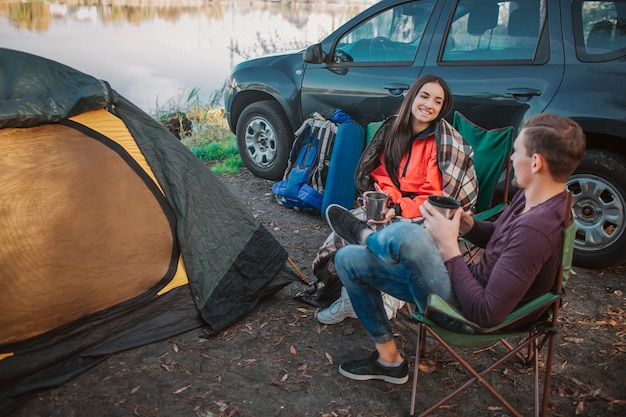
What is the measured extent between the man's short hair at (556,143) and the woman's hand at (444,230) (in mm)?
348

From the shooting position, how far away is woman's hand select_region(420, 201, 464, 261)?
1.89 metres

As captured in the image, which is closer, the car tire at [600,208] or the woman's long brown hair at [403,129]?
the woman's long brown hair at [403,129]

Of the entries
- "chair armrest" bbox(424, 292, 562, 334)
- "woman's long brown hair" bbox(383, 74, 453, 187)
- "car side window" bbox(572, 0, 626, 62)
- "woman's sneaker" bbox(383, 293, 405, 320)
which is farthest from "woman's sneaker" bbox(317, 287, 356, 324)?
"car side window" bbox(572, 0, 626, 62)

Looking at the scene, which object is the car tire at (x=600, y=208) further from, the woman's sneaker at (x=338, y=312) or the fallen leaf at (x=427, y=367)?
the woman's sneaker at (x=338, y=312)

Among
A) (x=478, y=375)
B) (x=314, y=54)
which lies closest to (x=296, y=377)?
(x=478, y=375)

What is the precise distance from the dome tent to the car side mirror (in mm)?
1899

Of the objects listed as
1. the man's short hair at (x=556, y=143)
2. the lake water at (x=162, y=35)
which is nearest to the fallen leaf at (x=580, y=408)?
the man's short hair at (x=556, y=143)

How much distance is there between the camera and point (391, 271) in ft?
7.00

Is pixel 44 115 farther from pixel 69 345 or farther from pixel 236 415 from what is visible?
pixel 236 415

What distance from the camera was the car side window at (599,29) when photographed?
10.6ft

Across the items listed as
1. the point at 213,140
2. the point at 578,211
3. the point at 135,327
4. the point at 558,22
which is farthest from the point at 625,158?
the point at 213,140

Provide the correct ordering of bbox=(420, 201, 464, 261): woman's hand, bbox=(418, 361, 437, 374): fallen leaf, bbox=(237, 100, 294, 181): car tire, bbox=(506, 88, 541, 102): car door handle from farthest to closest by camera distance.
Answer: bbox=(237, 100, 294, 181): car tire
bbox=(506, 88, 541, 102): car door handle
bbox=(418, 361, 437, 374): fallen leaf
bbox=(420, 201, 464, 261): woman's hand

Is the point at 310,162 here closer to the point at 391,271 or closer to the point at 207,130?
the point at 391,271

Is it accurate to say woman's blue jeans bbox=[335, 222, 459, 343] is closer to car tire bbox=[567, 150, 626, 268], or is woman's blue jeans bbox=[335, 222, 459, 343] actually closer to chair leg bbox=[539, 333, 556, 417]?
chair leg bbox=[539, 333, 556, 417]
